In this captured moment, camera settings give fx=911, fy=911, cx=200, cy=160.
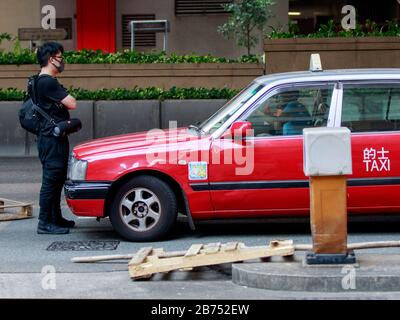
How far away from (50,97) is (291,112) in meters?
2.50

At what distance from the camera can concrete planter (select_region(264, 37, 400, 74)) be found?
16.7 metres

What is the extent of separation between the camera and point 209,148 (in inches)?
352

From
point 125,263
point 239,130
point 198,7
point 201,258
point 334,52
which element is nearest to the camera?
point 201,258

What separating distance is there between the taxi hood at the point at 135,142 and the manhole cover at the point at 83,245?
0.88 m

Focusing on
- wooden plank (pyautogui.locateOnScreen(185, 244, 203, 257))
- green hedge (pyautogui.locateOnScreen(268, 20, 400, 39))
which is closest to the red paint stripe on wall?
green hedge (pyautogui.locateOnScreen(268, 20, 400, 39))

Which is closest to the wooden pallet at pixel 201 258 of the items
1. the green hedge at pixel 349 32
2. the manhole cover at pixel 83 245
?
the manhole cover at pixel 83 245

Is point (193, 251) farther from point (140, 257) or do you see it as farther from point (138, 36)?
point (138, 36)

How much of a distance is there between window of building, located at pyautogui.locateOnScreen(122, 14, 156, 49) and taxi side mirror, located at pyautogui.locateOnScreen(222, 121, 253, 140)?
1281cm

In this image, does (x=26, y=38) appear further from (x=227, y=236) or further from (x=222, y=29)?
(x=227, y=236)

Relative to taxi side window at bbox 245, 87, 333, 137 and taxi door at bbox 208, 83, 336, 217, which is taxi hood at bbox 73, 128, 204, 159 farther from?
taxi side window at bbox 245, 87, 333, 137

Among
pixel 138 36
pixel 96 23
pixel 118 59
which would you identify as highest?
pixel 96 23

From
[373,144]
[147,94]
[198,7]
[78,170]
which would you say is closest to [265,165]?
[373,144]

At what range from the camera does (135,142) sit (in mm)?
9297
